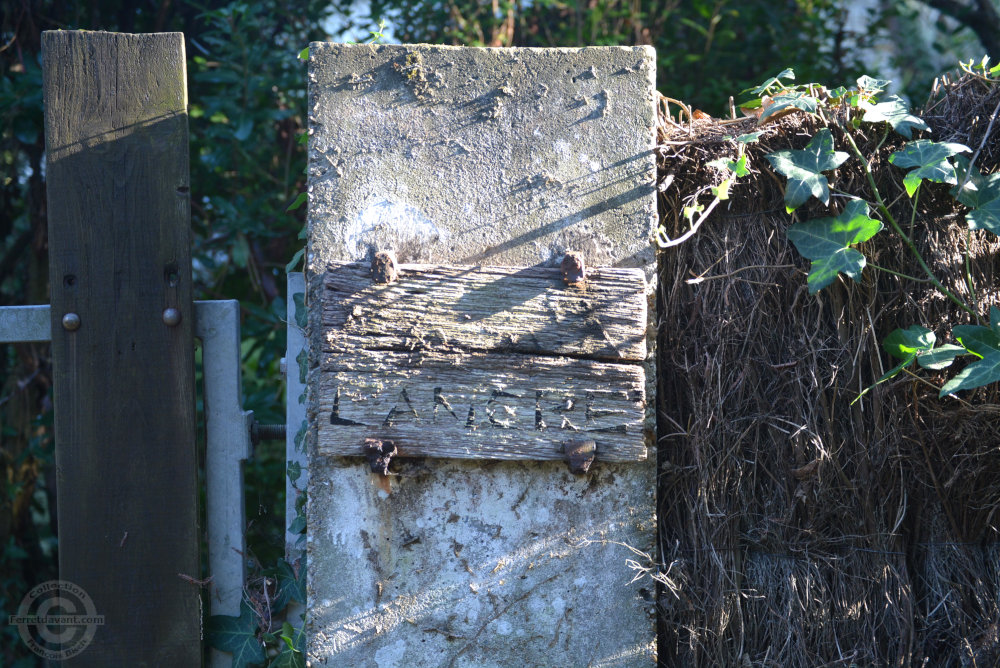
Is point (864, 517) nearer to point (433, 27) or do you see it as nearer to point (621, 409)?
point (621, 409)

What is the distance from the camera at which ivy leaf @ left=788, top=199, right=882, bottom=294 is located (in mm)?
1899

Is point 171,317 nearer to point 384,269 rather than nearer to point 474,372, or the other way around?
point 384,269

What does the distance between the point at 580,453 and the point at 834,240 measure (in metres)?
0.90

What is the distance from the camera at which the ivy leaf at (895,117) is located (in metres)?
1.94

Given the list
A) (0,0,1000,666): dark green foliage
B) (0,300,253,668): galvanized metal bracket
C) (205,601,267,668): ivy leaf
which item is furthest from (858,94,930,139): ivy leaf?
(205,601,267,668): ivy leaf

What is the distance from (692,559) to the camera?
197 centimetres

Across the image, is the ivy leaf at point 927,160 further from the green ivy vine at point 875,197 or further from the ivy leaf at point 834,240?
the ivy leaf at point 834,240

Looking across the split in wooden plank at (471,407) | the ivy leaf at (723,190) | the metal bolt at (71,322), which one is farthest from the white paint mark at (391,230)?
the metal bolt at (71,322)

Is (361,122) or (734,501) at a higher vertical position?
(361,122)

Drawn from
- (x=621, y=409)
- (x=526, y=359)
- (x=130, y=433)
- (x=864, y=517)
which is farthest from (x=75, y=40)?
(x=864, y=517)

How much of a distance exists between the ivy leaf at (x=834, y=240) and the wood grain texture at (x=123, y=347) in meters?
1.80

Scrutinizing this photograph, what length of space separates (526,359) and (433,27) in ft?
7.95

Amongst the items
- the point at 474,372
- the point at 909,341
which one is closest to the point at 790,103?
the point at 909,341

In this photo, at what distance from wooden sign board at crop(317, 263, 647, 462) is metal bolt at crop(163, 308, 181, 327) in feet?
1.94
